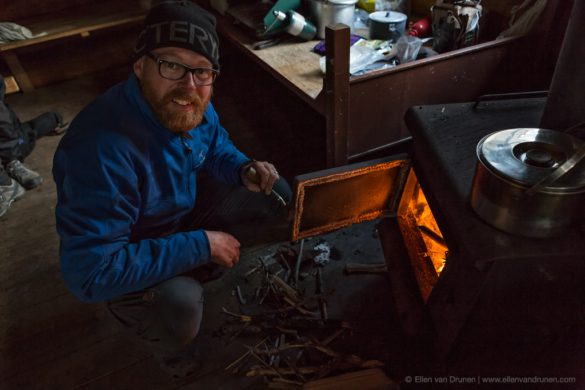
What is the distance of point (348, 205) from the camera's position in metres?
2.14

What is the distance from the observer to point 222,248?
72.3 inches

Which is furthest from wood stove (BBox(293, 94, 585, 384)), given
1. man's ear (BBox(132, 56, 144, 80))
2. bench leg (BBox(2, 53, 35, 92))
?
bench leg (BBox(2, 53, 35, 92))

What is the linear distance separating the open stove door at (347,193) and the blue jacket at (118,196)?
0.54m

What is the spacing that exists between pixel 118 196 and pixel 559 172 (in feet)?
4.95

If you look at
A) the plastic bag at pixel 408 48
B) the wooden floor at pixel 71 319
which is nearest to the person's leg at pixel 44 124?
the wooden floor at pixel 71 319

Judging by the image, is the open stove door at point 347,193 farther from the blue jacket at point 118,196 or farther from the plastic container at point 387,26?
the plastic container at point 387,26

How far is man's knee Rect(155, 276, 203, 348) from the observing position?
5.87ft

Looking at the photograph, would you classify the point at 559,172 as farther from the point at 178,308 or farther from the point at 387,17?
the point at 387,17

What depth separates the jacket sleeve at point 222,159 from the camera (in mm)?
2338

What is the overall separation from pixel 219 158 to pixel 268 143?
138 cm

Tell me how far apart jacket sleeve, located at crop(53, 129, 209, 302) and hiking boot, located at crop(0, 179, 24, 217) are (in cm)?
197

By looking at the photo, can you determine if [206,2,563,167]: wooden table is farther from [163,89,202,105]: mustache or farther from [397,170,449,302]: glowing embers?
[163,89,202,105]: mustache

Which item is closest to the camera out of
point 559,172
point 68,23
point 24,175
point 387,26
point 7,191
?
point 559,172

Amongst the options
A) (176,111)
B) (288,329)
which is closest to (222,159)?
(176,111)
